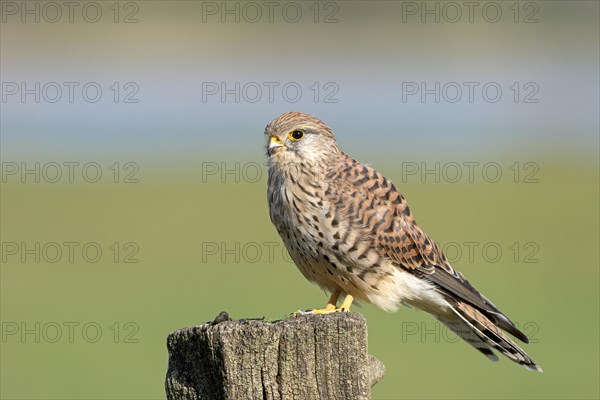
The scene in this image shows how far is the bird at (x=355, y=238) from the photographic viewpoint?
17.3ft

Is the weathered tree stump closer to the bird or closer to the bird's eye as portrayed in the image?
the bird

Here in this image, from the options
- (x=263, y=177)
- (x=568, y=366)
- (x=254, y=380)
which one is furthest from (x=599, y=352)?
(x=263, y=177)

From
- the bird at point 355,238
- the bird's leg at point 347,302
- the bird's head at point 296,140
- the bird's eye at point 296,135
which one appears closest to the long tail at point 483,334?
the bird at point 355,238

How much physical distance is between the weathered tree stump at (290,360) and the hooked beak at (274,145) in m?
2.48

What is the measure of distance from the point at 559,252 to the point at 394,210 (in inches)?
538

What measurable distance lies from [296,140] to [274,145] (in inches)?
5.0

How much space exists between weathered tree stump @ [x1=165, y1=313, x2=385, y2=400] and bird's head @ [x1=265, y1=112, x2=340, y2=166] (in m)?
2.48

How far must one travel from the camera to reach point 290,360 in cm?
306

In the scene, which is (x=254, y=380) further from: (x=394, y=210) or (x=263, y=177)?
(x=263, y=177)

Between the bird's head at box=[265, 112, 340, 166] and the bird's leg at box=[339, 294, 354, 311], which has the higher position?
the bird's head at box=[265, 112, 340, 166]

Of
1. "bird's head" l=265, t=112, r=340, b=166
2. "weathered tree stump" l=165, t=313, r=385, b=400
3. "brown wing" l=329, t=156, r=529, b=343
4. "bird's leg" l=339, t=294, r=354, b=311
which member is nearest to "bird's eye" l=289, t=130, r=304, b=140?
"bird's head" l=265, t=112, r=340, b=166

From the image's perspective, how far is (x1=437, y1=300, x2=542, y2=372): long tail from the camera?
5.39 m

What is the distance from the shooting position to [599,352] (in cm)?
1250

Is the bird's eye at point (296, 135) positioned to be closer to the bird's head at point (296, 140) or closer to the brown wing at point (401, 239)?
the bird's head at point (296, 140)
